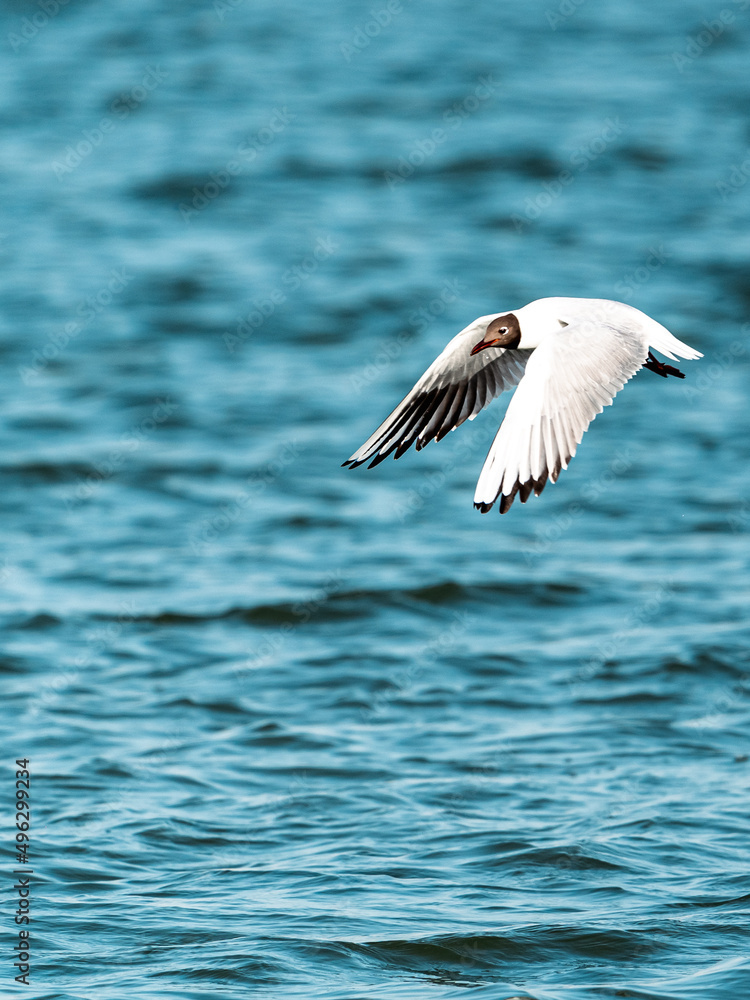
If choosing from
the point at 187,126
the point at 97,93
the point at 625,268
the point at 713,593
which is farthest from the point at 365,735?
the point at 97,93

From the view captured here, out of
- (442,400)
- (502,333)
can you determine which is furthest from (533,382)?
(442,400)

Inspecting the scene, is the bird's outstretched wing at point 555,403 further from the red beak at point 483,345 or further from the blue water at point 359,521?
the blue water at point 359,521

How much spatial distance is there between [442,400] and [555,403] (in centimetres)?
137

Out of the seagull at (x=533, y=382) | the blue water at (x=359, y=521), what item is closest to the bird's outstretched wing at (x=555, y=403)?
the seagull at (x=533, y=382)

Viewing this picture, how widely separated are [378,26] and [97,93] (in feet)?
16.5

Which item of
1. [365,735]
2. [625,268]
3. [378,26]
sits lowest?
[365,735]

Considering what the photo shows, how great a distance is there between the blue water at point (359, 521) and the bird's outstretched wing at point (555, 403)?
2306 millimetres

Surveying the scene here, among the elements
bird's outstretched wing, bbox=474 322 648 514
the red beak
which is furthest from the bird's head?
bird's outstretched wing, bbox=474 322 648 514

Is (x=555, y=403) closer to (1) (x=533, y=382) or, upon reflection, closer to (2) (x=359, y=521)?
(1) (x=533, y=382)

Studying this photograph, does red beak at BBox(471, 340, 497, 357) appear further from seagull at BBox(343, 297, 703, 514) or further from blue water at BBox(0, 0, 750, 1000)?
blue water at BBox(0, 0, 750, 1000)

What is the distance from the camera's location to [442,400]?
739 cm

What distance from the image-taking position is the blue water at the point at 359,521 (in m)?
7.47

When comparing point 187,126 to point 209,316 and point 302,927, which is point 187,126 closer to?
point 209,316

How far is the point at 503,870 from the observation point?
7852 millimetres
